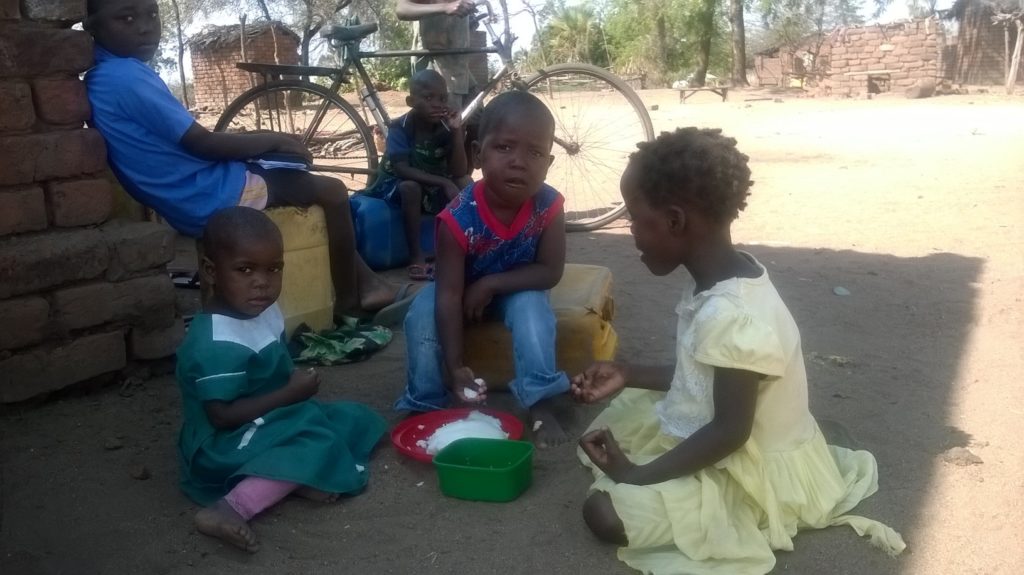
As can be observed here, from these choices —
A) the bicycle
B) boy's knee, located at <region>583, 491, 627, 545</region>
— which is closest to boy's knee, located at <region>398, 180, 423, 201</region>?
the bicycle

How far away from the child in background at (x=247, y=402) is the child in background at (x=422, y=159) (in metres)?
2.33

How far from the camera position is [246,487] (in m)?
2.23

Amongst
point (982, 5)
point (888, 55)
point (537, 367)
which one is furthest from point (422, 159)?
point (982, 5)

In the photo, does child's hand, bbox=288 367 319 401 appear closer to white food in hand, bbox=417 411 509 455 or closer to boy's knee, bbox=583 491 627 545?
white food in hand, bbox=417 411 509 455

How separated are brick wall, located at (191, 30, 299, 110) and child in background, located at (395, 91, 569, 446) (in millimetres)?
16534

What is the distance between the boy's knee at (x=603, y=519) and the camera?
2047 millimetres

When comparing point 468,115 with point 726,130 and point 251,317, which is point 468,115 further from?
point 726,130

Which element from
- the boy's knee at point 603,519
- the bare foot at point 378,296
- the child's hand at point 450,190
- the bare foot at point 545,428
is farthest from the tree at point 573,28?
the boy's knee at point 603,519

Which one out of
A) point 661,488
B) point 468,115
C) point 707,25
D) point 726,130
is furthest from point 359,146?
point 707,25

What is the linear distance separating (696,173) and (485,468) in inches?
36.4

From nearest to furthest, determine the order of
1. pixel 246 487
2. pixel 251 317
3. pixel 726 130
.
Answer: pixel 246 487, pixel 251 317, pixel 726 130

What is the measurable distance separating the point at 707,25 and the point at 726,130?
18157mm

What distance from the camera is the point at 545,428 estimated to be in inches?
106

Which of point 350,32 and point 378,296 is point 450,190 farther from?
point 350,32
